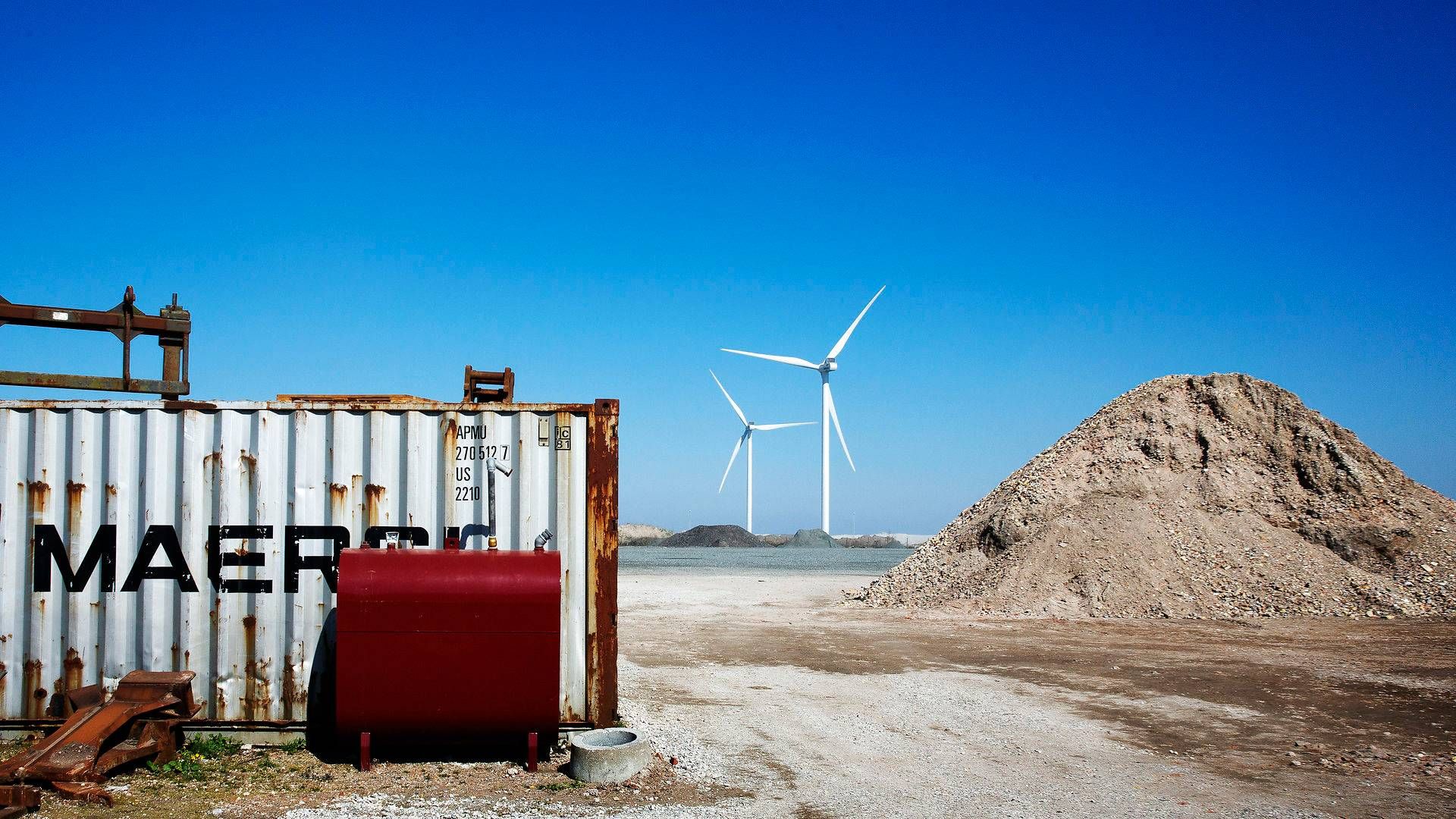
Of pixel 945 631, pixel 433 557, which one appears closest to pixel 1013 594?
pixel 945 631

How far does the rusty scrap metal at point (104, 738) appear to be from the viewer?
7.59 meters

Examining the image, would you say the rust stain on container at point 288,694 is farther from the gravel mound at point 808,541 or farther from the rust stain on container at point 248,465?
the gravel mound at point 808,541

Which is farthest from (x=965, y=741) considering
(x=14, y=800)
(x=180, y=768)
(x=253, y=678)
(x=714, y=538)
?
(x=714, y=538)

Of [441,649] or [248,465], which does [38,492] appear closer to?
[248,465]

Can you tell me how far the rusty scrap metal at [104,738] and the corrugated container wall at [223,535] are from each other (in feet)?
1.42

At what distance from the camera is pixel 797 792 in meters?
8.49

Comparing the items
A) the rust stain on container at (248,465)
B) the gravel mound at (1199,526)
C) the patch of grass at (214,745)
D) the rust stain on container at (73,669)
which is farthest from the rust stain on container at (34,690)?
the gravel mound at (1199,526)

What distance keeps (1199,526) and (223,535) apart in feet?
86.6

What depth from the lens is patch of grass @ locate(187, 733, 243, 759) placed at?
29.1 feet

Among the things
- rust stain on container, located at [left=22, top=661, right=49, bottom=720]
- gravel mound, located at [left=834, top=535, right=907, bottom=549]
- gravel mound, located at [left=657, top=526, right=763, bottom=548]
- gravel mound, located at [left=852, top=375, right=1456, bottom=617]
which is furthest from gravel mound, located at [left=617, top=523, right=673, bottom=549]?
rust stain on container, located at [left=22, top=661, right=49, bottom=720]

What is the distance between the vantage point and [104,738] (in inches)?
315

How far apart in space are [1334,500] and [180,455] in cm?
3123

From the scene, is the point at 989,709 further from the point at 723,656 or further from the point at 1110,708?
the point at 723,656

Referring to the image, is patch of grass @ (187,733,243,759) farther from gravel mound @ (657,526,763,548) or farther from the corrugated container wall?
gravel mound @ (657,526,763,548)
